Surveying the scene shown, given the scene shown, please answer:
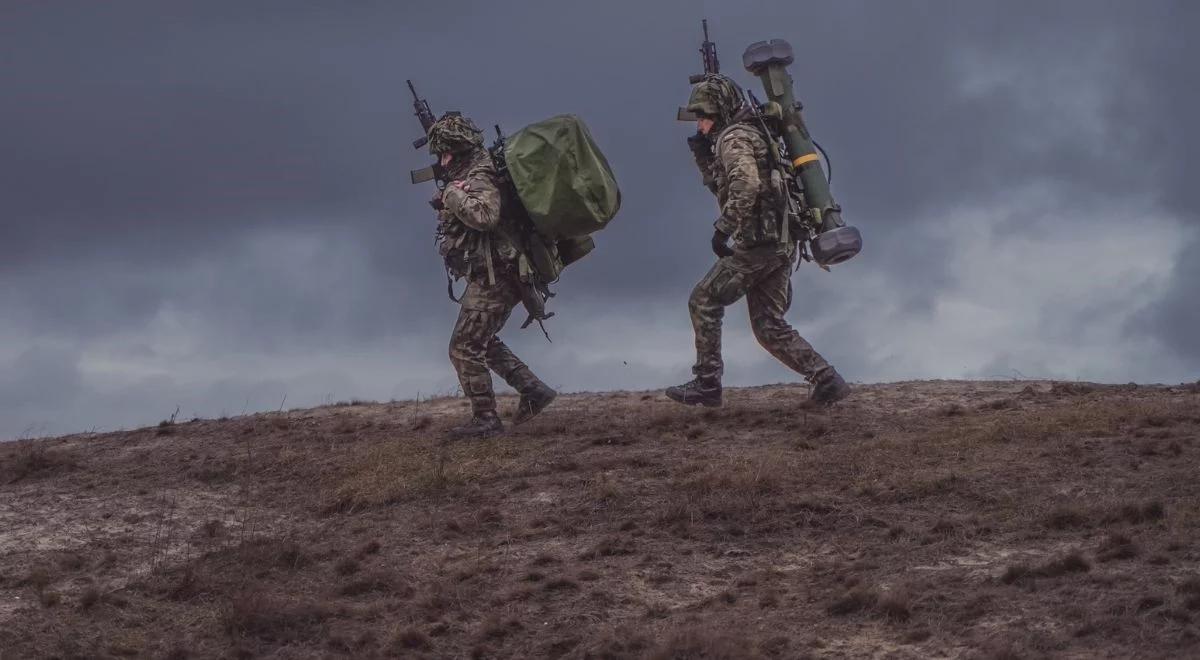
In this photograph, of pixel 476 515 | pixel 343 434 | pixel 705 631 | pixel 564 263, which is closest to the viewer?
pixel 705 631

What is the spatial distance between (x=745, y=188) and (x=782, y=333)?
1.54 meters

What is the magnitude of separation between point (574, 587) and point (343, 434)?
5808 millimetres

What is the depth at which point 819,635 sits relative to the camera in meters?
8.99

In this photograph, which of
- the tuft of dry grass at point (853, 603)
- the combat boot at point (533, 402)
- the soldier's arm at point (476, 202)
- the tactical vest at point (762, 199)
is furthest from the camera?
the combat boot at point (533, 402)

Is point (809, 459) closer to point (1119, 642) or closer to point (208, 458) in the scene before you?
point (1119, 642)

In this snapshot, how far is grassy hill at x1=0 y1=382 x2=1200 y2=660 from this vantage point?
9156 mm

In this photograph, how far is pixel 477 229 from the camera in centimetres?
1338

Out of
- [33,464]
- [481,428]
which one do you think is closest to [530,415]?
[481,428]

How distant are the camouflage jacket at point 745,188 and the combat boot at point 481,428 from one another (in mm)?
2724

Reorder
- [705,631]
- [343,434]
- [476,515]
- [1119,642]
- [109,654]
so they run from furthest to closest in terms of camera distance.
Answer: [343,434] < [476,515] < [109,654] < [705,631] < [1119,642]

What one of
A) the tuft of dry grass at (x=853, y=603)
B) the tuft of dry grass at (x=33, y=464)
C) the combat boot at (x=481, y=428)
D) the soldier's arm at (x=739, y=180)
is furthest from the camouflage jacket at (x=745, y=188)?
the tuft of dry grass at (x=33, y=464)

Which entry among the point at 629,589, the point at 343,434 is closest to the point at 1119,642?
the point at 629,589

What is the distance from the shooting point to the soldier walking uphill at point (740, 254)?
527 inches

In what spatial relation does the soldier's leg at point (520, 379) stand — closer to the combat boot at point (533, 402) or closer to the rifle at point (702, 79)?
the combat boot at point (533, 402)
